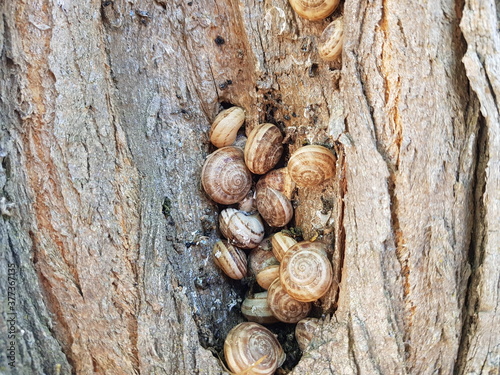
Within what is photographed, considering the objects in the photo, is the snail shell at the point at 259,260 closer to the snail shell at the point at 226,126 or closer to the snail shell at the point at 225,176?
the snail shell at the point at 225,176

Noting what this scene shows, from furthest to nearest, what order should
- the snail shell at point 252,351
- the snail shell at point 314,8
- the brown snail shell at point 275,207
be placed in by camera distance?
the brown snail shell at point 275,207
the snail shell at point 314,8
the snail shell at point 252,351

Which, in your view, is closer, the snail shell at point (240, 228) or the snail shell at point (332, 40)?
the snail shell at point (332, 40)

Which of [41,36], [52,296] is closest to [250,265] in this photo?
[52,296]

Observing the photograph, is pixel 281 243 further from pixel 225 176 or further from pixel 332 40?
pixel 332 40

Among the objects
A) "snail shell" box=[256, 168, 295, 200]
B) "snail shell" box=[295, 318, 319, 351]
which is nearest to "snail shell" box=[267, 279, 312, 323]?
"snail shell" box=[295, 318, 319, 351]

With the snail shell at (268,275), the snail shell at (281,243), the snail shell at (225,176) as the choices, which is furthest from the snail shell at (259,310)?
the snail shell at (225,176)

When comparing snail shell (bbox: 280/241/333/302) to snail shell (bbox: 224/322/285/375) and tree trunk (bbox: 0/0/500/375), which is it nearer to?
tree trunk (bbox: 0/0/500/375)
